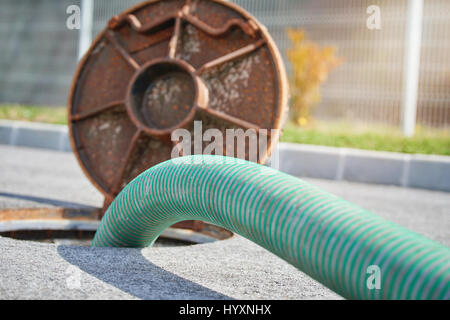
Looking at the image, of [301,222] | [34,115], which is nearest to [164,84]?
[301,222]

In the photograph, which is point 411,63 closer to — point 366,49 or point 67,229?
point 366,49

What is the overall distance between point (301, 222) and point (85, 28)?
9591mm

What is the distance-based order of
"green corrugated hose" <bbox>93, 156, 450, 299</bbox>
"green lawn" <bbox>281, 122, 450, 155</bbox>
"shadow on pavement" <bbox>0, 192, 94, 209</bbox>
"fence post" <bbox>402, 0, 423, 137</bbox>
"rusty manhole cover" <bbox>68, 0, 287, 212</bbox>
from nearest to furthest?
"green corrugated hose" <bbox>93, 156, 450, 299</bbox> → "rusty manhole cover" <bbox>68, 0, 287, 212</bbox> → "shadow on pavement" <bbox>0, 192, 94, 209</bbox> → "green lawn" <bbox>281, 122, 450, 155</bbox> → "fence post" <bbox>402, 0, 423, 137</bbox>

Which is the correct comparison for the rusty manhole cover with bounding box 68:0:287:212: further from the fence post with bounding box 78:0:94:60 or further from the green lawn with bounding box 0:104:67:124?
the fence post with bounding box 78:0:94:60

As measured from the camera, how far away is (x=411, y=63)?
8.63m

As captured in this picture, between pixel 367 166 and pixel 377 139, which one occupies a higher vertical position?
pixel 377 139

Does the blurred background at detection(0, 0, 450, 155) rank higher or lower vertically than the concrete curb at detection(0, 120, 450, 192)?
higher

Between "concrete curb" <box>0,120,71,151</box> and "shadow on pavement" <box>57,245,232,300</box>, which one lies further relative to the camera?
"concrete curb" <box>0,120,71,151</box>

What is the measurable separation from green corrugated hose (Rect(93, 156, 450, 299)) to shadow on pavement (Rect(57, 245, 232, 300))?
224 millimetres

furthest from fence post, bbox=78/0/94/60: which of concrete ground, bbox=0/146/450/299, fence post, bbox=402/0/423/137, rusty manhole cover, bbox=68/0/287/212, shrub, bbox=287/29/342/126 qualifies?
concrete ground, bbox=0/146/450/299

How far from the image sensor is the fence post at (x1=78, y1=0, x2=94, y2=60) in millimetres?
10516

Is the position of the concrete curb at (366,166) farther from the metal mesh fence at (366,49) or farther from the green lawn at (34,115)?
the green lawn at (34,115)

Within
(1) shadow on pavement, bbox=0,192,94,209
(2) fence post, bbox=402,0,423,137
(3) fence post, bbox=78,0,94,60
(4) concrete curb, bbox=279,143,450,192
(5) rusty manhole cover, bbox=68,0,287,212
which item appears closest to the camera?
(5) rusty manhole cover, bbox=68,0,287,212

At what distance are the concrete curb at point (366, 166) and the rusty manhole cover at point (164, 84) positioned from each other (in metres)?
3.62
